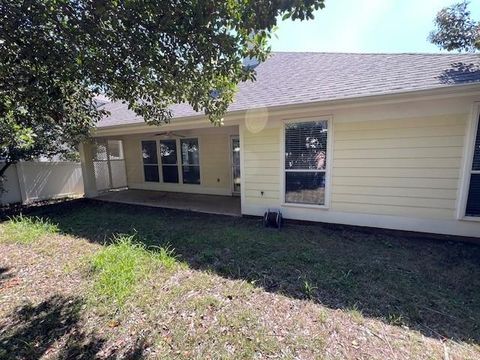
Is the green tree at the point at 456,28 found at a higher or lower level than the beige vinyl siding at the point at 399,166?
higher

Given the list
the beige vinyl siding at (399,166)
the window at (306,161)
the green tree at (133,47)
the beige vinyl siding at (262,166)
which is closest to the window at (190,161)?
the beige vinyl siding at (262,166)

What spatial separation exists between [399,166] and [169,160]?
796 centimetres

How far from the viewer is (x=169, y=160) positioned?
390 inches

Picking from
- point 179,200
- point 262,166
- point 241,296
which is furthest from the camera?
point 179,200

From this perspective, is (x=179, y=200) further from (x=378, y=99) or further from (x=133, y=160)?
(x=378, y=99)

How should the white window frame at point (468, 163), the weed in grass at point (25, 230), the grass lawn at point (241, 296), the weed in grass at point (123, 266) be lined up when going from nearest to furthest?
the grass lawn at point (241, 296) → the weed in grass at point (123, 266) → the white window frame at point (468, 163) → the weed in grass at point (25, 230)

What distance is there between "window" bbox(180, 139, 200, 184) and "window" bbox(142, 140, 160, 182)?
1.41 m

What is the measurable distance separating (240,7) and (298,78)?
14.4 ft

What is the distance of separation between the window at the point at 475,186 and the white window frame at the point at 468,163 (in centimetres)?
4

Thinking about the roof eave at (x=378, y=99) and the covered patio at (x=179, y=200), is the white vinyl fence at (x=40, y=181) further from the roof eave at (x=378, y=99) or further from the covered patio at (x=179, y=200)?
the roof eave at (x=378, y=99)

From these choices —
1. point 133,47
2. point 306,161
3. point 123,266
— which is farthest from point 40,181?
point 306,161

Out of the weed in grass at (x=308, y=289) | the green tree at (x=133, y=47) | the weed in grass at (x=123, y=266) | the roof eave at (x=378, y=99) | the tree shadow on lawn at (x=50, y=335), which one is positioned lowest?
the tree shadow on lawn at (x=50, y=335)

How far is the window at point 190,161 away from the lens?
30.8 ft

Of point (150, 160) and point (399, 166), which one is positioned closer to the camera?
point (399, 166)
